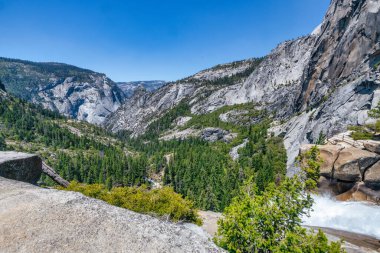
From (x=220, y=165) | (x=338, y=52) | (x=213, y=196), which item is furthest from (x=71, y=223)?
(x=338, y=52)

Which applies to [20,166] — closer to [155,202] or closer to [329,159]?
[155,202]

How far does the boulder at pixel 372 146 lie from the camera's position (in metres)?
51.4

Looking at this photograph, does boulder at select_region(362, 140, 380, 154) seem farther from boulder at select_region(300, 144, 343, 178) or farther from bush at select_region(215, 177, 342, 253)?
bush at select_region(215, 177, 342, 253)

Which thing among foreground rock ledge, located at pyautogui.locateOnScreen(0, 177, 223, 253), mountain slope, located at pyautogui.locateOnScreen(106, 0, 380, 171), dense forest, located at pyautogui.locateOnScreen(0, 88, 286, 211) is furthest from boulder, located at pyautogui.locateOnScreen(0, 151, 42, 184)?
mountain slope, located at pyautogui.locateOnScreen(106, 0, 380, 171)

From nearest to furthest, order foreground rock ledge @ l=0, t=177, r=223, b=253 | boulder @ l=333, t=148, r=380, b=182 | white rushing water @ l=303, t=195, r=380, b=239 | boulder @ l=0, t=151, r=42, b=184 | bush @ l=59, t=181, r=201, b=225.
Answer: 1. foreground rock ledge @ l=0, t=177, r=223, b=253
2. boulder @ l=0, t=151, r=42, b=184
3. bush @ l=59, t=181, r=201, b=225
4. white rushing water @ l=303, t=195, r=380, b=239
5. boulder @ l=333, t=148, r=380, b=182

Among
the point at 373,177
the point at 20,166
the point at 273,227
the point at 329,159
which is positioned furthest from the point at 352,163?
Result: the point at 20,166

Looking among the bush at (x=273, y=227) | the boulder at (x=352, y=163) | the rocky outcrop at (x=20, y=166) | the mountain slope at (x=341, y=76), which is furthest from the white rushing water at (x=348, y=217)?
the rocky outcrop at (x=20, y=166)

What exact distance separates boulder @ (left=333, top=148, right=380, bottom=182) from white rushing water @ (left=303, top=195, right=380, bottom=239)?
5.60 metres

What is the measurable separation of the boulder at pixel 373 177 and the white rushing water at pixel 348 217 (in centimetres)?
448

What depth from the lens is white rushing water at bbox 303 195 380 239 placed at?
37.3 meters

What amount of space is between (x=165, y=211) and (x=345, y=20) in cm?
13088

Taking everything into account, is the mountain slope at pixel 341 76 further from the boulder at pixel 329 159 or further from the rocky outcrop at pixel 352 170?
the boulder at pixel 329 159

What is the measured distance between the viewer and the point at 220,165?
110312mm

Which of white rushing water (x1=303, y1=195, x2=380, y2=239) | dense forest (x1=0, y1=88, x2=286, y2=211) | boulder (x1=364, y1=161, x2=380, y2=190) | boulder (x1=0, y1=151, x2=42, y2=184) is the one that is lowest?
dense forest (x1=0, y1=88, x2=286, y2=211)
